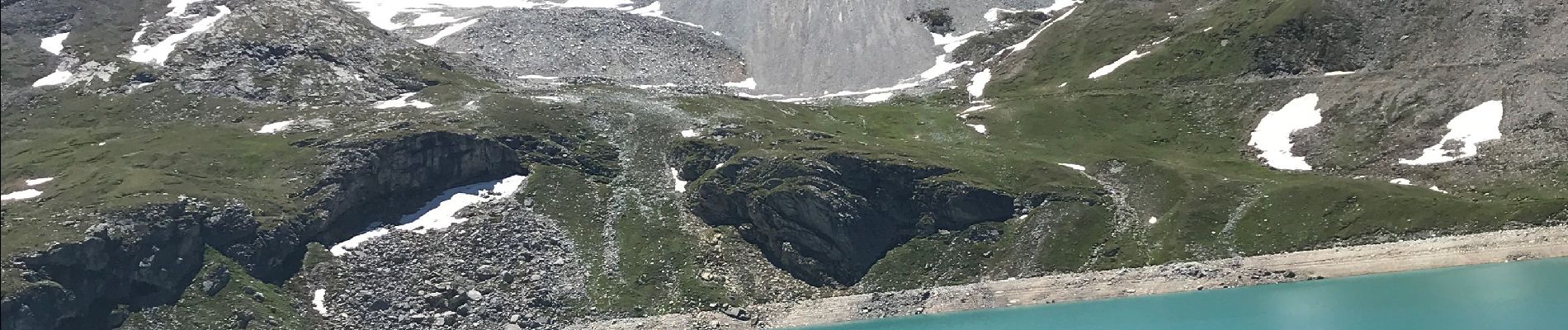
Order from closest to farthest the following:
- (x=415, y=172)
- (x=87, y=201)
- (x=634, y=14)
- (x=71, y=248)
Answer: (x=71, y=248), (x=87, y=201), (x=415, y=172), (x=634, y=14)

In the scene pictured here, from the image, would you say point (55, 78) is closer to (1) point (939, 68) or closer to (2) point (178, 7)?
(2) point (178, 7)

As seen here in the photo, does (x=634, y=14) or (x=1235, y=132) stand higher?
(x=1235, y=132)

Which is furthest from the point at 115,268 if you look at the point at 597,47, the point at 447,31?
the point at 447,31

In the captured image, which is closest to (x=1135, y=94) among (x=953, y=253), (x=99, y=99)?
(x=953, y=253)

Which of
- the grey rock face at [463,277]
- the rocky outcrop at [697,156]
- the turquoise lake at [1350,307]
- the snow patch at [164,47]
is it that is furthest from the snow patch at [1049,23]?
the snow patch at [164,47]

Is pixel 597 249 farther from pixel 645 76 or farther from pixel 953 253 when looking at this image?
pixel 645 76

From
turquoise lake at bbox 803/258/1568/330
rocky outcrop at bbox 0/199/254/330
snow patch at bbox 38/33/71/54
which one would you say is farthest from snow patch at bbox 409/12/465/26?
turquoise lake at bbox 803/258/1568/330

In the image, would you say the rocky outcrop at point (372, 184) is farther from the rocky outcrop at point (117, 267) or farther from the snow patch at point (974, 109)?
the snow patch at point (974, 109)
